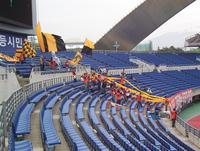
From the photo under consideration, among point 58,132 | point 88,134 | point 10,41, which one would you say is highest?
point 10,41

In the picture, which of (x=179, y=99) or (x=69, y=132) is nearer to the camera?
(x=69, y=132)

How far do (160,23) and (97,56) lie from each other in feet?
45.5

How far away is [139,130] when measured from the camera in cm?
1403

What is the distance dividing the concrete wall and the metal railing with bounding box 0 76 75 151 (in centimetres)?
2128

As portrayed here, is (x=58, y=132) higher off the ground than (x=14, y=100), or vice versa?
(x=14, y=100)

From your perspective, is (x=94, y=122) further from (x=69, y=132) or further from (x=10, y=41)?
(x=10, y=41)

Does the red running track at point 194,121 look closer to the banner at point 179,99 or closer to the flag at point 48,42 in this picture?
the banner at point 179,99

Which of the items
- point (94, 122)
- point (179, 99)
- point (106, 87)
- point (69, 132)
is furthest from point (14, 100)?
point (179, 99)

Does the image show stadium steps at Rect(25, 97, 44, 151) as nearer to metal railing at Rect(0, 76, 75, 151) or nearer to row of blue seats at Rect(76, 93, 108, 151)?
metal railing at Rect(0, 76, 75, 151)

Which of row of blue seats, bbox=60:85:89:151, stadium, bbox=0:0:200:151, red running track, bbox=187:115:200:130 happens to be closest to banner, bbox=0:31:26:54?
stadium, bbox=0:0:200:151

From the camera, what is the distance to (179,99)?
24.1 meters

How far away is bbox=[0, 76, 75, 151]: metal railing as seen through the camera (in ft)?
30.6

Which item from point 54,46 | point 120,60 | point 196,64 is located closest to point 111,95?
point 54,46

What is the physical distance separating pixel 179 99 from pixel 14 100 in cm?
1415
